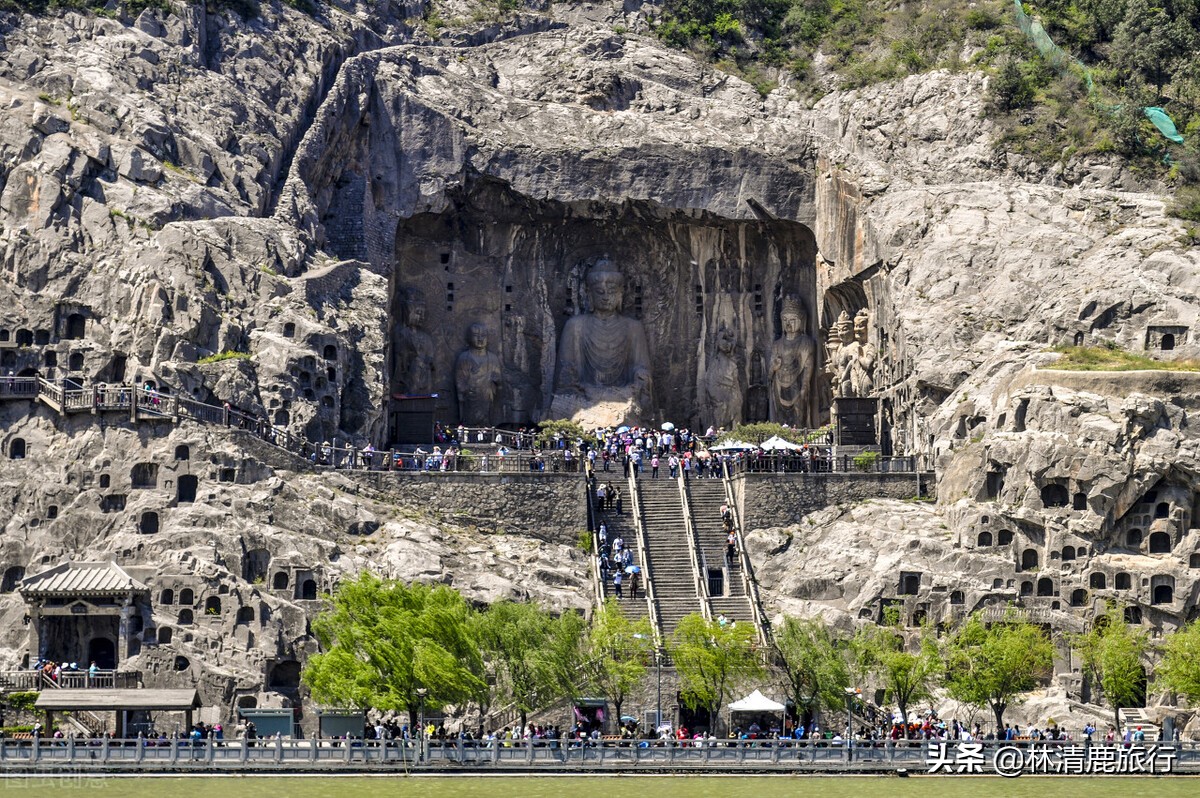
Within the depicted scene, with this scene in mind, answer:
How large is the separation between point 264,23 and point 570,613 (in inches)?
1599

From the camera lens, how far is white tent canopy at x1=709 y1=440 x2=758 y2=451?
316 ft

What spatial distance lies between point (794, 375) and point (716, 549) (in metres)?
22.9

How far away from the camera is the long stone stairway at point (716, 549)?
280 ft

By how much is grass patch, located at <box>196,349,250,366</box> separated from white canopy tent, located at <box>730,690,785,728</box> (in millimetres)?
26943

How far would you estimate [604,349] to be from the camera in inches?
4377

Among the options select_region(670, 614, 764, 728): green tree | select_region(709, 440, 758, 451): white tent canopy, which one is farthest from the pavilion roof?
select_region(709, 440, 758, 451): white tent canopy

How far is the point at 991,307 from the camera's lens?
96.2 m

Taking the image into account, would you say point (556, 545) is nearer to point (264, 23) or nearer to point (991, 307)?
point (991, 307)

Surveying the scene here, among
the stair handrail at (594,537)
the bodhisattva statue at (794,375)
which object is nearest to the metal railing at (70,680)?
the stair handrail at (594,537)

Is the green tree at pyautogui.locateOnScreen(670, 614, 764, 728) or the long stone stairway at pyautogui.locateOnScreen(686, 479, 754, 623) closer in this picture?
the green tree at pyautogui.locateOnScreen(670, 614, 764, 728)

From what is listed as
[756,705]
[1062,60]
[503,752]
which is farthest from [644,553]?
[1062,60]

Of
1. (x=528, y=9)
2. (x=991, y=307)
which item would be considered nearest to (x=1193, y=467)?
(x=991, y=307)

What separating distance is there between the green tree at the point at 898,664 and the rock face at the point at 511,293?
15.4 ft

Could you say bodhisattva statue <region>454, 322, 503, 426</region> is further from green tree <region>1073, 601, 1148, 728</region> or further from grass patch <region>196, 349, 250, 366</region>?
green tree <region>1073, 601, 1148, 728</region>
